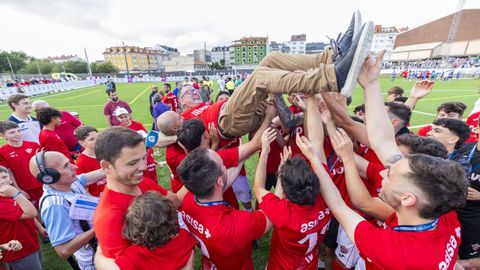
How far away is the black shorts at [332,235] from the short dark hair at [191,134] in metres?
1.96

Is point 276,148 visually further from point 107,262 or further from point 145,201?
point 107,262

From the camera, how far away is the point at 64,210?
81.4 inches

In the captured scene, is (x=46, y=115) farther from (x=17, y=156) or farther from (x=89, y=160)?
(x=89, y=160)

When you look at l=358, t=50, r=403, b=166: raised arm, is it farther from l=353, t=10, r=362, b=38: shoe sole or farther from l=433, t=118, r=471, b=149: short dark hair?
l=433, t=118, r=471, b=149: short dark hair

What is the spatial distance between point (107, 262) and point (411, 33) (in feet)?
291

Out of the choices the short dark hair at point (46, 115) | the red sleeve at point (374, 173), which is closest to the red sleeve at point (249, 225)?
the red sleeve at point (374, 173)

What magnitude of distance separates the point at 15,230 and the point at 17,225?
5 centimetres

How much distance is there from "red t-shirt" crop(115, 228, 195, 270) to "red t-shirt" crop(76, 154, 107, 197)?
202 centimetres

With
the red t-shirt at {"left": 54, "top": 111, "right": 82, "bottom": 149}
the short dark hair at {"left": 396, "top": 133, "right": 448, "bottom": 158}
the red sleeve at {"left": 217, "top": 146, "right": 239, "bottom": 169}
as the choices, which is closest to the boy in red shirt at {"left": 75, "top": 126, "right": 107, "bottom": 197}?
the red sleeve at {"left": 217, "top": 146, "right": 239, "bottom": 169}

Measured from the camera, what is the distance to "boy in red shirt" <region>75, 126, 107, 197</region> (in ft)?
10.7

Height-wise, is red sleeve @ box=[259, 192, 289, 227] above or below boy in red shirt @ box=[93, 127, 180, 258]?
below

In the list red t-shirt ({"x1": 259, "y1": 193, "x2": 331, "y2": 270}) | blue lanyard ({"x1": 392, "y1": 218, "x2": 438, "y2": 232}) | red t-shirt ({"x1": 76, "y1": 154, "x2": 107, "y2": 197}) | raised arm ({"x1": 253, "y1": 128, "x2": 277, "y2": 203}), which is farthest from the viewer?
red t-shirt ({"x1": 76, "y1": 154, "x2": 107, "y2": 197})

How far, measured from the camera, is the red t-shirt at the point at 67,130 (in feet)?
17.6

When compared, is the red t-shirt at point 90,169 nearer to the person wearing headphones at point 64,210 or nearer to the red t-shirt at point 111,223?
the person wearing headphones at point 64,210
